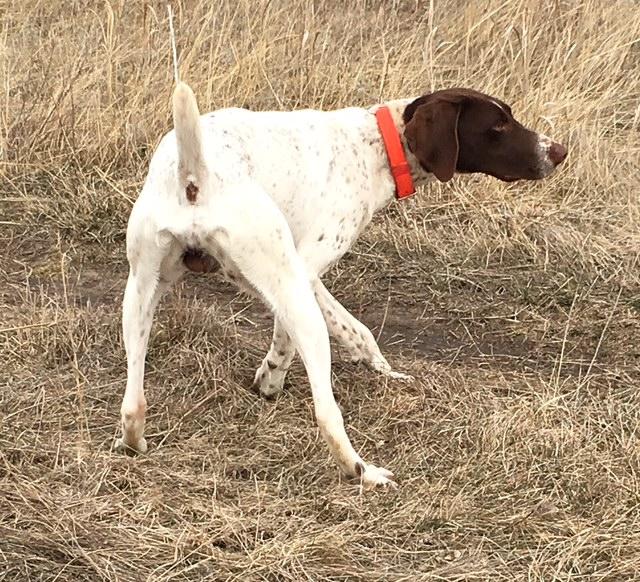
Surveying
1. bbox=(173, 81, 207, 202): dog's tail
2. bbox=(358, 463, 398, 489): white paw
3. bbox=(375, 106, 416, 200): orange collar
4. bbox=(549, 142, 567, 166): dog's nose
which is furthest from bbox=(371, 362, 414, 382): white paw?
bbox=(173, 81, 207, 202): dog's tail

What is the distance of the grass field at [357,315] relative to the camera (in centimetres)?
295

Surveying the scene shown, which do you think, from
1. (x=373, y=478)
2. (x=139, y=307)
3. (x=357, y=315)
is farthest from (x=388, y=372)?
(x=139, y=307)

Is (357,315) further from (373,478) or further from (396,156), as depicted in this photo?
(373,478)

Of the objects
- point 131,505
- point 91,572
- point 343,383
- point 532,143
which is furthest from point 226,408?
point 532,143

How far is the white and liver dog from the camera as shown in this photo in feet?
10.2

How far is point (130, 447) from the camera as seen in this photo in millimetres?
3410

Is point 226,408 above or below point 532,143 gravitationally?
below

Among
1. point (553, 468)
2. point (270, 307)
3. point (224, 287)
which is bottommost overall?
Answer: point (224, 287)

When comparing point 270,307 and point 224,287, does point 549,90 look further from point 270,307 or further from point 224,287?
point 270,307

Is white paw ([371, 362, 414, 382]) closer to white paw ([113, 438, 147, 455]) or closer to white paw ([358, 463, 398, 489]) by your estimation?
white paw ([358, 463, 398, 489])

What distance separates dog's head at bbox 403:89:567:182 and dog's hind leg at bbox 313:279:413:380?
24.5 inches

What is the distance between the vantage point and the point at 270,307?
3193 millimetres

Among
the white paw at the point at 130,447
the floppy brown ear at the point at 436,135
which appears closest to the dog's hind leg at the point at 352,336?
the floppy brown ear at the point at 436,135

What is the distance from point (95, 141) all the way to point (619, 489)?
3347 millimetres
